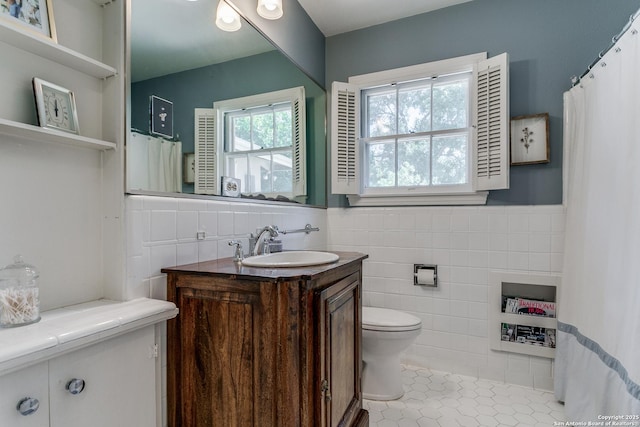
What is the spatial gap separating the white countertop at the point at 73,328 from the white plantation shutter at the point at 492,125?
200 centimetres

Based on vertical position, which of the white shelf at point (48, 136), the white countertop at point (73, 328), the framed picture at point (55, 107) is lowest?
the white countertop at point (73, 328)

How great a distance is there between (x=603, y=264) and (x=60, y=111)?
2210 millimetres

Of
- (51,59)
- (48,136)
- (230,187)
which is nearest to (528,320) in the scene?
(230,187)

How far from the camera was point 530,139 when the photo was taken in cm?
215

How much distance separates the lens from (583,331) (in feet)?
5.56

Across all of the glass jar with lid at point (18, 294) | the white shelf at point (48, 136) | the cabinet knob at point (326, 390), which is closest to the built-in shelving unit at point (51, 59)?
the white shelf at point (48, 136)

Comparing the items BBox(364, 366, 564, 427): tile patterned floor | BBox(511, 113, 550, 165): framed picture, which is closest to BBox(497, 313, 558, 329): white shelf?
BBox(364, 366, 564, 427): tile patterned floor

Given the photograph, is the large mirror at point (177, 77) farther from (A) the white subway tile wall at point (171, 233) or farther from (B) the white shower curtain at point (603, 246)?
(B) the white shower curtain at point (603, 246)

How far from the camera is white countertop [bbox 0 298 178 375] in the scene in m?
0.71

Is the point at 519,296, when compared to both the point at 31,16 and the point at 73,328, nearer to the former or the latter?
the point at 73,328

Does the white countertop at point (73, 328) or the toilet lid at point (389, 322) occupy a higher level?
the white countertop at point (73, 328)

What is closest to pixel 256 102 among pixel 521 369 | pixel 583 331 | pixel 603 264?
pixel 603 264

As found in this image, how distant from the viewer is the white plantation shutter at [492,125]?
2123 millimetres

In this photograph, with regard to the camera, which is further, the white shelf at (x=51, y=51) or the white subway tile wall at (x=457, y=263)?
the white subway tile wall at (x=457, y=263)
